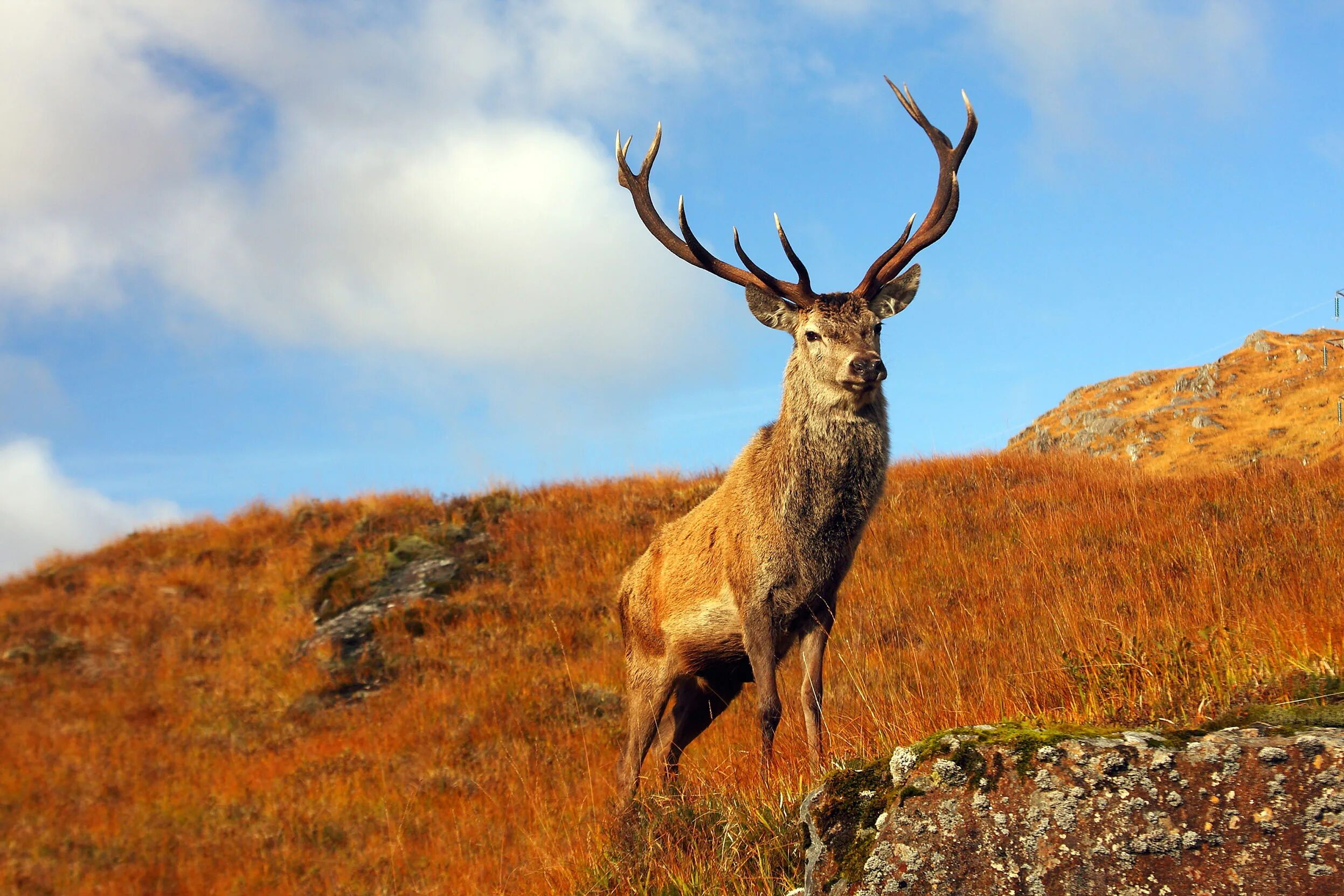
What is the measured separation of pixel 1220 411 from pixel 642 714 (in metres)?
27.7

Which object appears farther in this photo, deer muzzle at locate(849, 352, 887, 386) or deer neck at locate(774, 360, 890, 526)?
deer neck at locate(774, 360, 890, 526)

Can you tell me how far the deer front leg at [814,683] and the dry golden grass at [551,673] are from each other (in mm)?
121

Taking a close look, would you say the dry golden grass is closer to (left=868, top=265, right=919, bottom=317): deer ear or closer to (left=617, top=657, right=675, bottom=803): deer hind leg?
(left=617, top=657, right=675, bottom=803): deer hind leg

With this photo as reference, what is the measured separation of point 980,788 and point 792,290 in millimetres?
3518

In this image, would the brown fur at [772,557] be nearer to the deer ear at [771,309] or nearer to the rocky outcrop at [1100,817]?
the deer ear at [771,309]

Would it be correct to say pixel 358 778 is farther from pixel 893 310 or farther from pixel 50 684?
pixel 893 310

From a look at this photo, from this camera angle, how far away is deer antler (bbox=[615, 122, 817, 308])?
5.22 m

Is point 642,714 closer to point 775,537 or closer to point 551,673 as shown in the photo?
point 775,537

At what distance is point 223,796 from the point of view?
9.52 metres

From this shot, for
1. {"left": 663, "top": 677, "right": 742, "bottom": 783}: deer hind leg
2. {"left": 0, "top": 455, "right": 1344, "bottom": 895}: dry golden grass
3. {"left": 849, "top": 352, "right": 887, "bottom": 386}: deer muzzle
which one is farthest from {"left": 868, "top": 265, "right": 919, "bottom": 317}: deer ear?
{"left": 663, "top": 677, "right": 742, "bottom": 783}: deer hind leg

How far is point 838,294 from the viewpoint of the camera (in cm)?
519

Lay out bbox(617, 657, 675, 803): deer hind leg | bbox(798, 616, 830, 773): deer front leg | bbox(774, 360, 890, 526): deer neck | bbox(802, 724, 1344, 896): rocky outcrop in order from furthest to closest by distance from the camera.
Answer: bbox(617, 657, 675, 803): deer hind leg < bbox(774, 360, 890, 526): deer neck < bbox(798, 616, 830, 773): deer front leg < bbox(802, 724, 1344, 896): rocky outcrop

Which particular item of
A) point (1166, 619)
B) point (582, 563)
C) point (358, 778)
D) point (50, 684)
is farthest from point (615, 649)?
point (50, 684)

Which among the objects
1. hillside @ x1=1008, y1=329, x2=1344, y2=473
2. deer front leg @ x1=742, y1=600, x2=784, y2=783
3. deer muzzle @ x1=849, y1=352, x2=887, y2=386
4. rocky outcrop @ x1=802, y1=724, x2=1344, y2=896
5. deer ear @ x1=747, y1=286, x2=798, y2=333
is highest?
hillside @ x1=1008, y1=329, x2=1344, y2=473
